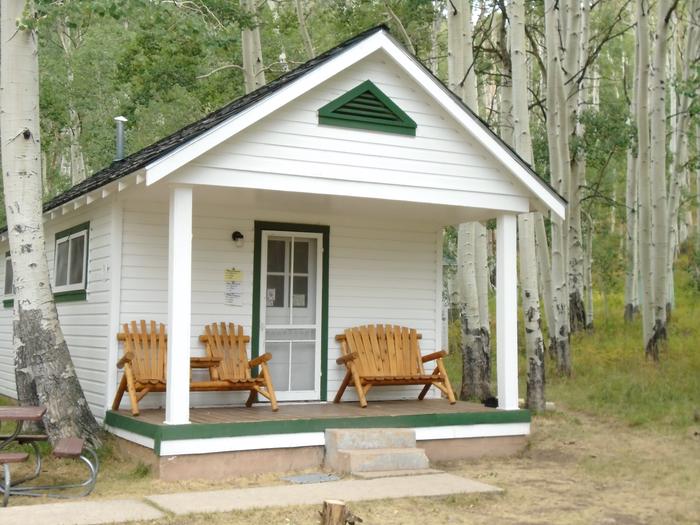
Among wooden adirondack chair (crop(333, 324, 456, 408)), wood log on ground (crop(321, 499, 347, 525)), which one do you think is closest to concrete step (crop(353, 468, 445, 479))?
wooden adirondack chair (crop(333, 324, 456, 408))

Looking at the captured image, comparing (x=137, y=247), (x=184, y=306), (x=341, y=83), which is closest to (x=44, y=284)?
(x=137, y=247)

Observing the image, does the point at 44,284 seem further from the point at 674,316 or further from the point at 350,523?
the point at 674,316

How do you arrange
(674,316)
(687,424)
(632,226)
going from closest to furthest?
(687,424)
(674,316)
(632,226)

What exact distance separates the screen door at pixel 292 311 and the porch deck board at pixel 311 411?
420 mm

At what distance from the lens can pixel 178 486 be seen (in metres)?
7.91

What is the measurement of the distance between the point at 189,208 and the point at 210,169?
1.43ft

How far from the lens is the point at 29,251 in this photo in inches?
366

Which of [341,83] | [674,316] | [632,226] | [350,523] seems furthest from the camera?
[632,226]

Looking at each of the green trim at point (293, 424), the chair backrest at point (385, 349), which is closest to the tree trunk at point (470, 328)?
the chair backrest at point (385, 349)

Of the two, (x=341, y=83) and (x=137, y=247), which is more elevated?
(x=341, y=83)

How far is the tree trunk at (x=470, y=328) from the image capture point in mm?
13234

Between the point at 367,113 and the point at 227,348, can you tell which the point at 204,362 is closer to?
the point at 227,348

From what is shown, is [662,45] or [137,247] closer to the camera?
[137,247]

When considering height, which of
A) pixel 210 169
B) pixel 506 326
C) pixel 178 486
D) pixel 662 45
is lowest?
pixel 178 486
